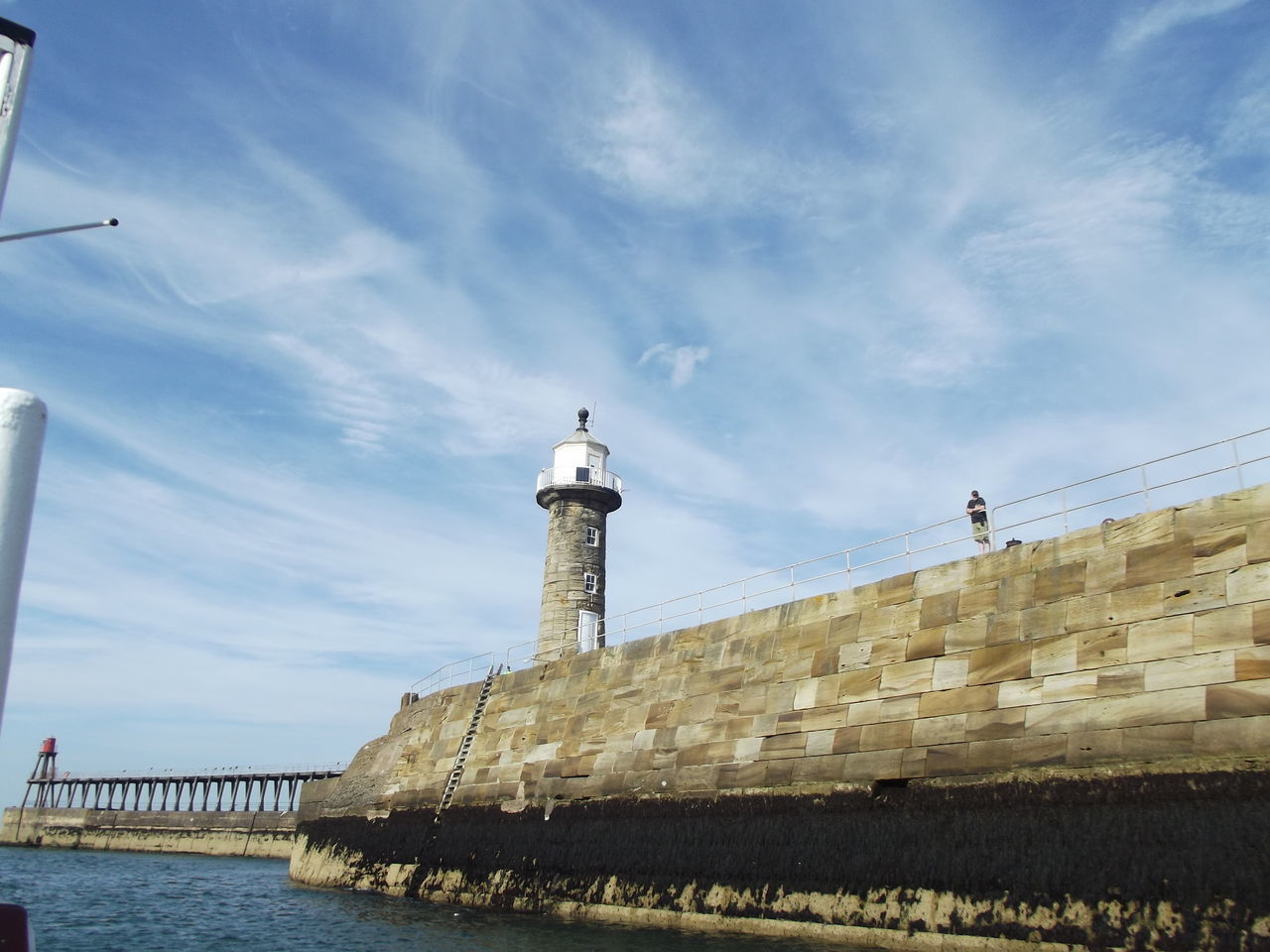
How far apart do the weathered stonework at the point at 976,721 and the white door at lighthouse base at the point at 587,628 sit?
6741 millimetres

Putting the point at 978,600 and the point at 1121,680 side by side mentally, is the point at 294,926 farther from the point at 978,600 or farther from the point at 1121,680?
the point at 1121,680

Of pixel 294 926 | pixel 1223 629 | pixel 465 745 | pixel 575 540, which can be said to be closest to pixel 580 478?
pixel 575 540

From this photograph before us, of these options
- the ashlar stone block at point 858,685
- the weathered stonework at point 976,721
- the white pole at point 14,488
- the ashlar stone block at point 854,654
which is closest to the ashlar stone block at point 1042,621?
the weathered stonework at point 976,721

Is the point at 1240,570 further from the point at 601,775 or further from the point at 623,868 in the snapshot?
the point at 601,775

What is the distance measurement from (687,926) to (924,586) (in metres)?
7.15

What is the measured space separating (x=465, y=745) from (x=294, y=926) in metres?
7.57

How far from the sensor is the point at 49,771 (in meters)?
79.7

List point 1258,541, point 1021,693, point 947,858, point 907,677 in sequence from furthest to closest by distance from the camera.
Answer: point 907,677 < point 1021,693 < point 947,858 < point 1258,541

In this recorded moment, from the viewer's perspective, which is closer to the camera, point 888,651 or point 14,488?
point 14,488

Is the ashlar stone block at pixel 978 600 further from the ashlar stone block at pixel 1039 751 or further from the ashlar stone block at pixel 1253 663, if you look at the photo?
the ashlar stone block at pixel 1253 663

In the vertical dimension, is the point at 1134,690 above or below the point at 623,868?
above

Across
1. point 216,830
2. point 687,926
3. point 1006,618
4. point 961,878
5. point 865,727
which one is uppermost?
point 1006,618

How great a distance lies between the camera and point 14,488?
3695 mm

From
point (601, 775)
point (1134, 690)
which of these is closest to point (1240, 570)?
point (1134, 690)
